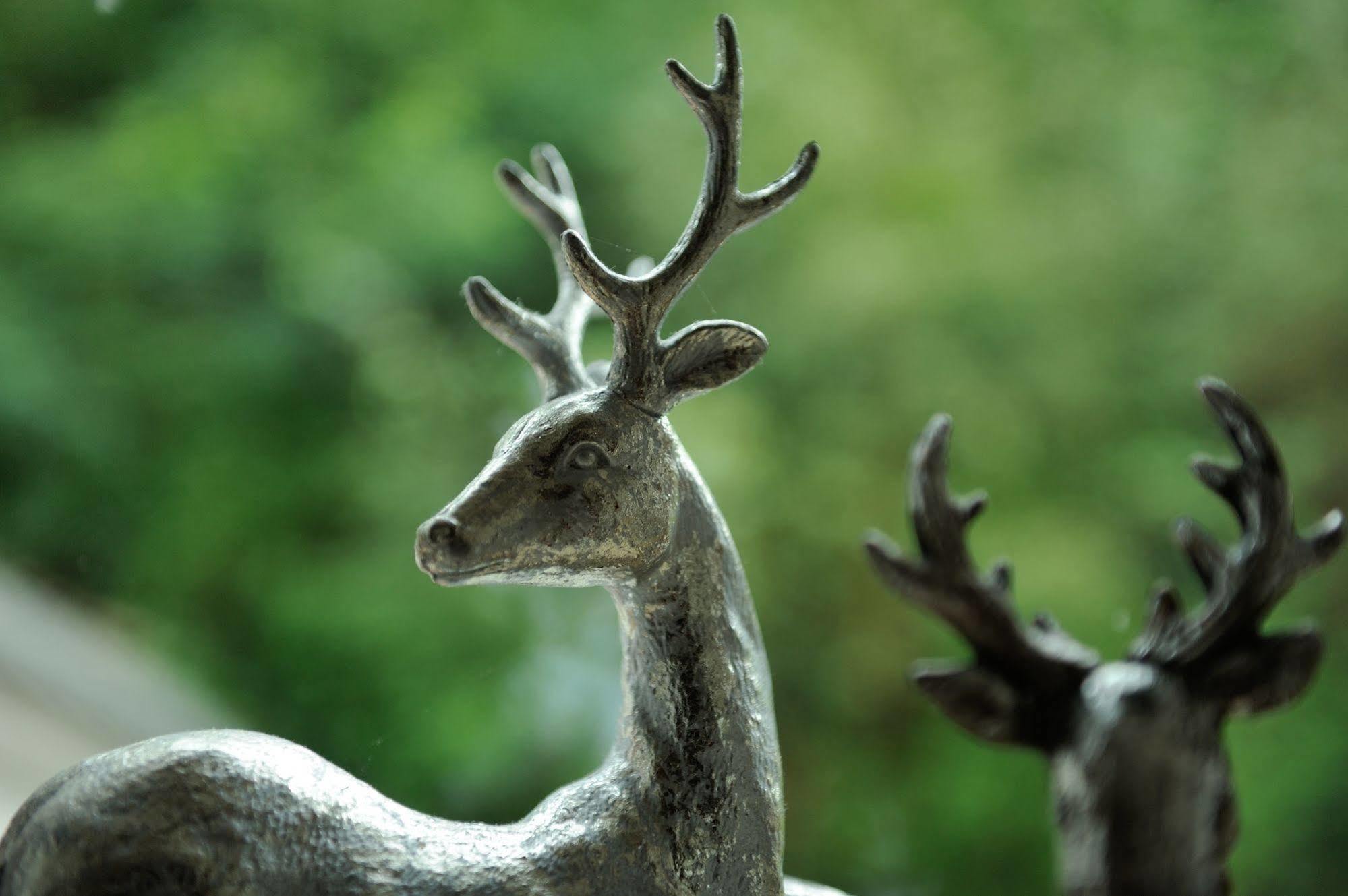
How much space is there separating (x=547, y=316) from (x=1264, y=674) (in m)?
0.97

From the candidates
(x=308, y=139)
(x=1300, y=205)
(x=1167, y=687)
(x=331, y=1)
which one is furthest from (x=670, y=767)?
(x=1300, y=205)

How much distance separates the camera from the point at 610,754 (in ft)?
3.20

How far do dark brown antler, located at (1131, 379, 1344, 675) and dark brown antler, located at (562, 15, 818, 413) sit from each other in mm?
867

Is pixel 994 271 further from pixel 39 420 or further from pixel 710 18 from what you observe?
pixel 39 420

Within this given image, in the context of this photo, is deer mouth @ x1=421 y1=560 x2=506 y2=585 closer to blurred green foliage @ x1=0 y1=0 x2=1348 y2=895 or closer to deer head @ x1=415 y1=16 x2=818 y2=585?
deer head @ x1=415 y1=16 x2=818 y2=585

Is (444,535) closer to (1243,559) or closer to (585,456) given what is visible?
(585,456)

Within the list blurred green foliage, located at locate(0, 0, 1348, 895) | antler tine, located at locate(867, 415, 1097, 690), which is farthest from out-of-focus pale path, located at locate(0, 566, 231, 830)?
antler tine, located at locate(867, 415, 1097, 690)

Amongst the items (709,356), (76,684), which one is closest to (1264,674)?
(709,356)

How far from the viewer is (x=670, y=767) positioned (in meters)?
0.91

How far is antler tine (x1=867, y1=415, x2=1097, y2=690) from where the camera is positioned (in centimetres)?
160

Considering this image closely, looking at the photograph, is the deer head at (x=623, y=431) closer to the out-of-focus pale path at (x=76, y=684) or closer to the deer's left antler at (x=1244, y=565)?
the deer's left antler at (x=1244, y=565)

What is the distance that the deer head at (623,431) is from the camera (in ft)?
2.84

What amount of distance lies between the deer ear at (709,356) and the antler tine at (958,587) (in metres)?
0.70

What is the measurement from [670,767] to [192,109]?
1.59 metres
